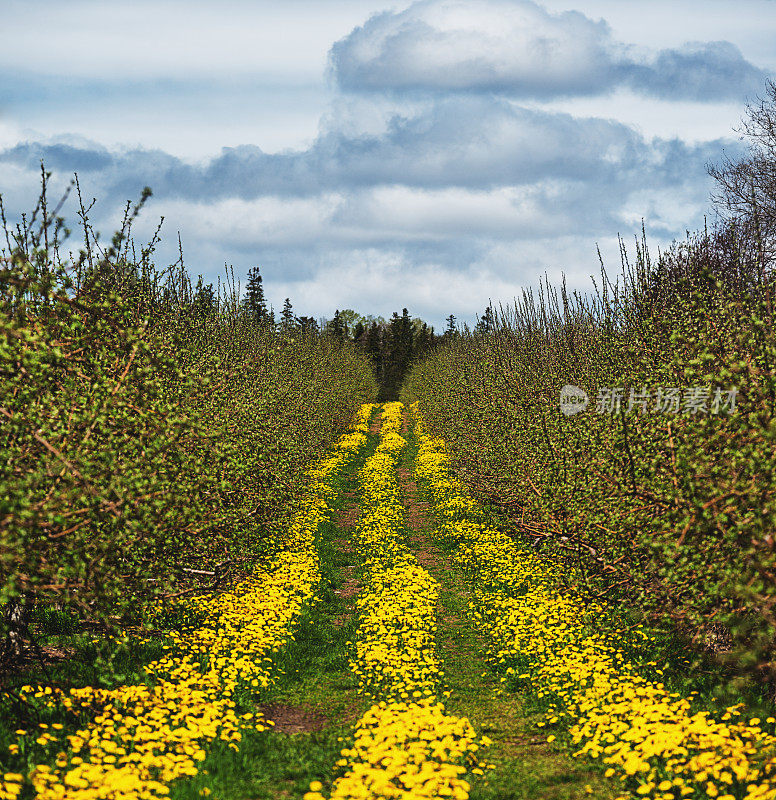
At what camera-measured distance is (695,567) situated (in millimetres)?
7734

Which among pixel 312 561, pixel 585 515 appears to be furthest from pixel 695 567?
pixel 312 561

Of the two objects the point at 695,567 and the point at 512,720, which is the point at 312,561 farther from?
the point at 695,567

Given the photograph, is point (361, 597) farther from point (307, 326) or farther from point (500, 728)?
point (307, 326)

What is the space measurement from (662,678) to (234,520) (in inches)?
277

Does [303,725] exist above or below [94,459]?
below

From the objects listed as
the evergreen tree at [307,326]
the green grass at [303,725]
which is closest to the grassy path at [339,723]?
the green grass at [303,725]

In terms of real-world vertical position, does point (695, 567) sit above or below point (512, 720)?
above

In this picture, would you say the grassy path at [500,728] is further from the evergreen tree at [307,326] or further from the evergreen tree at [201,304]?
the evergreen tree at [307,326]

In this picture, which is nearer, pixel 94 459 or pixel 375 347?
pixel 94 459

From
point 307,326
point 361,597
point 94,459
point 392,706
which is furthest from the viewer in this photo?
point 307,326

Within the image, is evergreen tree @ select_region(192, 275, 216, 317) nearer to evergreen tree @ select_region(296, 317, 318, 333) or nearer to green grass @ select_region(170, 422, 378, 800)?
green grass @ select_region(170, 422, 378, 800)

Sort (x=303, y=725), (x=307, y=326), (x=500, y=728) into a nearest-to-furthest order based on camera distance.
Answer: (x=500, y=728) → (x=303, y=725) → (x=307, y=326)

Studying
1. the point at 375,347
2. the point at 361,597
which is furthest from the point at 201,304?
the point at 375,347

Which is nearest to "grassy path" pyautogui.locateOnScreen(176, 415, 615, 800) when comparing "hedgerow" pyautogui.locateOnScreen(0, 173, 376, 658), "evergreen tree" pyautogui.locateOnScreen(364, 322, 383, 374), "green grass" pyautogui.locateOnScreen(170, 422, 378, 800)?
"green grass" pyautogui.locateOnScreen(170, 422, 378, 800)
